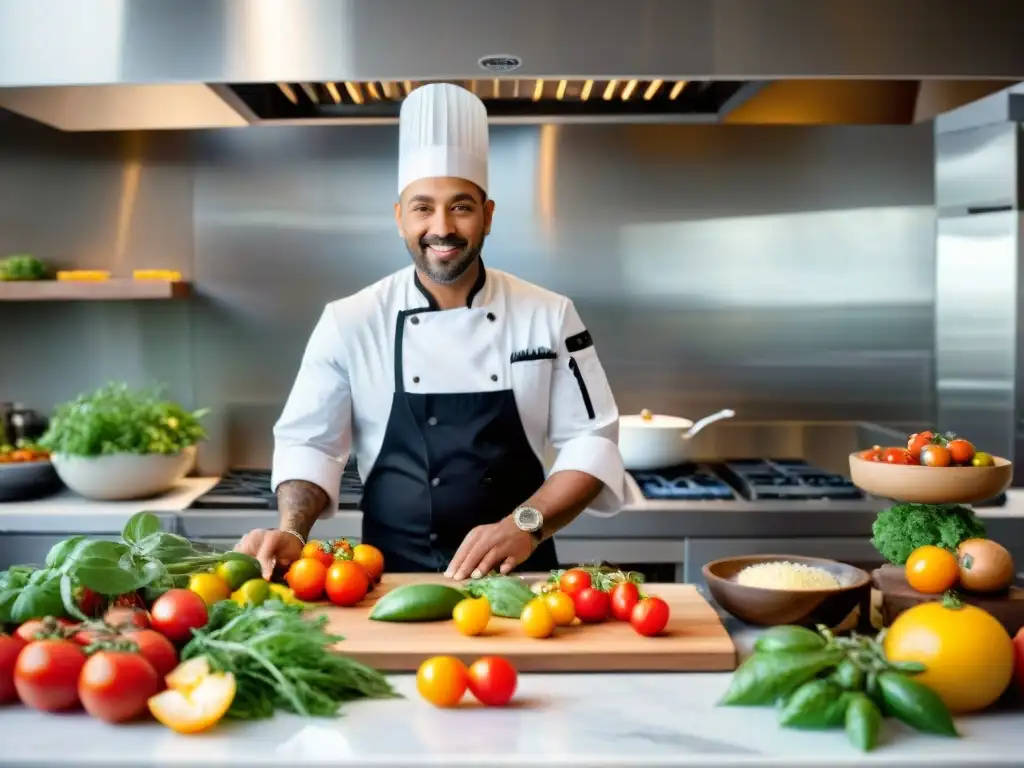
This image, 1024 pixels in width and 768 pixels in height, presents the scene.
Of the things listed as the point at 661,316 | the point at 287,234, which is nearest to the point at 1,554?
the point at 287,234

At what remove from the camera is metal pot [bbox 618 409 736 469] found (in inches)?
135

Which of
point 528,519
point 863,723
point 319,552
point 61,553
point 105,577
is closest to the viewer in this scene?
point 863,723

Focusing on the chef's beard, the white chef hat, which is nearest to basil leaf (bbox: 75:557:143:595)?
the chef's beard

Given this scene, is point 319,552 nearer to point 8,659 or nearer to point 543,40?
point 8,659

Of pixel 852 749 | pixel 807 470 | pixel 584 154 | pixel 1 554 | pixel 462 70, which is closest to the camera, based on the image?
pixel 852 749

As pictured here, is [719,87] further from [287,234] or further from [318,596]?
[318,596]

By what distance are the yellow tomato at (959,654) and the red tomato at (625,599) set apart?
1.32ft

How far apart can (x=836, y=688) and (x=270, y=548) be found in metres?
1.00

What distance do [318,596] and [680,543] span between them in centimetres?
144

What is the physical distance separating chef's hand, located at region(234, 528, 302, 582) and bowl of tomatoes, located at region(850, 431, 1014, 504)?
3.23ft

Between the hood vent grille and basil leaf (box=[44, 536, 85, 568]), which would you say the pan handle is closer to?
the hood vent grille

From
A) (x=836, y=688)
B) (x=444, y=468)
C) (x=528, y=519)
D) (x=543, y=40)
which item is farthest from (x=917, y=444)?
(x=543, y=40)

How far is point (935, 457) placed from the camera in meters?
1.75

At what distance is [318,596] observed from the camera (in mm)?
1848
